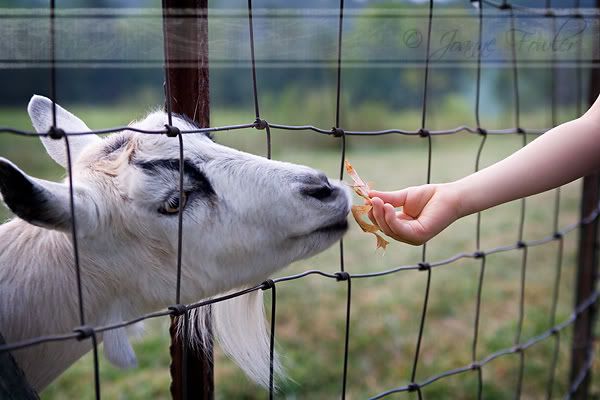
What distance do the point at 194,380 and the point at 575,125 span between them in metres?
1.02

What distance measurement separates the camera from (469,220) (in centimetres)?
615

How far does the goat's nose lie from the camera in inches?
55.9

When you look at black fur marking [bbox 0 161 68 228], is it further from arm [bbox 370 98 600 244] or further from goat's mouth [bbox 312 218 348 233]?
arm [bbox 370 98 600 244]

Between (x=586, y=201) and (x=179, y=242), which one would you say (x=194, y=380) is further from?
(x=586, y=201)

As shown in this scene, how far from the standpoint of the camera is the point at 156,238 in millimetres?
1469

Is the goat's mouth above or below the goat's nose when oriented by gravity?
below

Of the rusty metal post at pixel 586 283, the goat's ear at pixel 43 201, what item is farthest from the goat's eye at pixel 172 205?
the rusty metal post at pixel 586 283

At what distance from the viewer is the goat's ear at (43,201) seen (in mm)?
1166

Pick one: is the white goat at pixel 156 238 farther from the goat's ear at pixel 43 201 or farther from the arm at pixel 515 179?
the arm at pixel 515 179

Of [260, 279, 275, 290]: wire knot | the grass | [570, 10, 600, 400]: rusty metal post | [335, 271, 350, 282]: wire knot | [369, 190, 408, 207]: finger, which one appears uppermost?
[369, 190, 408, 207]: finger

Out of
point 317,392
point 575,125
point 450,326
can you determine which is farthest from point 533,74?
point 575,125

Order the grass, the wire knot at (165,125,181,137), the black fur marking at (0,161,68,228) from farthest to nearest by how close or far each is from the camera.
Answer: the grass, the wire knot at (165,125,181,137), the black fur marking at (0,161,68,228)

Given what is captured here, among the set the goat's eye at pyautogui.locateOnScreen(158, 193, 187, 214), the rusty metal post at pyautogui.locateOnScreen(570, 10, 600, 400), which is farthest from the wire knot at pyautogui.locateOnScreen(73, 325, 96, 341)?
the rusty metal post at pyautogui.locateOnScreen(570, 10, 600, 400)

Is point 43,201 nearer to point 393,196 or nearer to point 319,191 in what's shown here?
point 319,191
